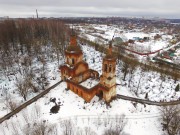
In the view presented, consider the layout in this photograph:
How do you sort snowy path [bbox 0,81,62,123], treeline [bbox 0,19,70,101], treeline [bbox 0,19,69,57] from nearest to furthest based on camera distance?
snowy path [bbox 0,81,62,123] → treeline [bbox 0,19,70,101] → treeline [bbox 0,19,69,57]

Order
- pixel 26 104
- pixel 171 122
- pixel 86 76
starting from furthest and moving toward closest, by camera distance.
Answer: pixel 86 76, pixel 26 104, pixel 171 122

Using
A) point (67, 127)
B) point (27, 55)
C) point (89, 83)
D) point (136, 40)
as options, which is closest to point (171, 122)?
point (89, 83)

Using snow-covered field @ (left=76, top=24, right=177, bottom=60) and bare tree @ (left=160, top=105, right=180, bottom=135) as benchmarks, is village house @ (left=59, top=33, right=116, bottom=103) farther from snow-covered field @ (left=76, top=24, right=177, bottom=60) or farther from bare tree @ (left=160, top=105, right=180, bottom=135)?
snow-covered field @ (left=76, top=24, right=177, bottom=60)

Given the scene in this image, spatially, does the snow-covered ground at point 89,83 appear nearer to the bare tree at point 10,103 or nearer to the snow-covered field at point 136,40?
the bare tree at point 10,103

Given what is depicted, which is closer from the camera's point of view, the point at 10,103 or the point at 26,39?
the point at 10,103

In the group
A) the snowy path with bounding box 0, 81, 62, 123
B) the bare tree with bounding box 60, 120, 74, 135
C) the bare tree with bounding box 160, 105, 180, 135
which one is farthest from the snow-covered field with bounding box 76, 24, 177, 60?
the bare tree with bounding box 60, 120, 74, 135

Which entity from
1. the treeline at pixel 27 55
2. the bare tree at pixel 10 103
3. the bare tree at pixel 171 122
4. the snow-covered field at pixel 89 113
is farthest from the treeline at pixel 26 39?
the bare tree at pixel 171 122

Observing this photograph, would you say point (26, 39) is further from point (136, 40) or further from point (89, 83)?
point (136, 40)

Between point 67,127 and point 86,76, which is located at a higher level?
point 86,76
